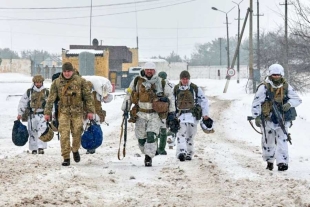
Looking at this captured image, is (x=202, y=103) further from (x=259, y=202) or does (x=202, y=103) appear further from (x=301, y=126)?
(x=301, y=126)

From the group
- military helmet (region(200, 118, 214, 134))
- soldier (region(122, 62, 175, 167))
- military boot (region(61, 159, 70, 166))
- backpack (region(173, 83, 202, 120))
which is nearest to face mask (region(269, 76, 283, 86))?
soldier (region(122, 62, 175, 167))

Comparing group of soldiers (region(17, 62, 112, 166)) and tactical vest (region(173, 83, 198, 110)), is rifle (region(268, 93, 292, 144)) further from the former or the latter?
group of soldiers (region(17, 62, 112, 166))

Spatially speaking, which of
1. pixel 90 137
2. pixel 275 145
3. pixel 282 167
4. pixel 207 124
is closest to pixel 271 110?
pixel 275 145

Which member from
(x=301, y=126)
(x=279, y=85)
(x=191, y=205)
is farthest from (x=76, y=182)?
(x=301, y=126)

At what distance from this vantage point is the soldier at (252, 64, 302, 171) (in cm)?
924

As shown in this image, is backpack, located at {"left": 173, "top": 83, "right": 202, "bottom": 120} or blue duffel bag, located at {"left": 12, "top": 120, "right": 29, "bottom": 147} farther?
blue duffel bag, located at {"left": 12, "top": 120, "right": 29, "bottom": 147}

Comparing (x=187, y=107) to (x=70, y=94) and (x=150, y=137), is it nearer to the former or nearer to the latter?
(x=150, y=137)

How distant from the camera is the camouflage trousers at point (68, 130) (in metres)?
9.55

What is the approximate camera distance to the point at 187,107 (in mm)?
10758

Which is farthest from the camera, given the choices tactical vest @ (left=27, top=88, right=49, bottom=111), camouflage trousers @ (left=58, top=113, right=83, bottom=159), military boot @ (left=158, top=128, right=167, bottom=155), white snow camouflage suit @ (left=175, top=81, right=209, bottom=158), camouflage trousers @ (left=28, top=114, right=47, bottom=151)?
camouflage trousers @ (left=28, top=114, right=47, bottom=151)

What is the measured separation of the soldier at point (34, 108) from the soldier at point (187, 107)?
3.01 meters

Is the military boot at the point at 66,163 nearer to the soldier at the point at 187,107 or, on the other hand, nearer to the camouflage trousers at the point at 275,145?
the soldier at the point at 187,107

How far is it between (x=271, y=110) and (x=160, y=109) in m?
1.82

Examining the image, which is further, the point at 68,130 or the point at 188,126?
the point at 188,126
